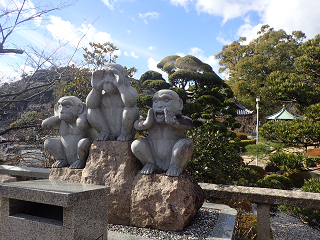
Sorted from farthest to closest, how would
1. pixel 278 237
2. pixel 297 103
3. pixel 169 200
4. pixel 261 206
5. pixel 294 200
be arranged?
pixel 297 103 → pixel 278 237 → pixel 261 206 → pixel 294 200 → pixel 169 200

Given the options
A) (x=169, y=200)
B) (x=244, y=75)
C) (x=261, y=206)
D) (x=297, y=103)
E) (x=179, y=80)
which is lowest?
(x=261, y=206)

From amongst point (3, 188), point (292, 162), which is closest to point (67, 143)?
point (3, 188)

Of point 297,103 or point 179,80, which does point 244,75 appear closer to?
point 179,80

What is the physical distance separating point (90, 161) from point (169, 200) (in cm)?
131

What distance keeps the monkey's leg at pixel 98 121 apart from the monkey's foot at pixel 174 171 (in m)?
1.09

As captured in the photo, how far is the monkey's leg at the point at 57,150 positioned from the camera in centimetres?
350

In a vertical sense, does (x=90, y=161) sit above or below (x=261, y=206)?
above

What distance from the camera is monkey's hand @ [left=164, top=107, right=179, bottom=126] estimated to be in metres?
2.92

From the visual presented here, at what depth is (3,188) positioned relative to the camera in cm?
223

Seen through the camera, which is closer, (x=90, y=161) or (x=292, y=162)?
(x=90, y=161)

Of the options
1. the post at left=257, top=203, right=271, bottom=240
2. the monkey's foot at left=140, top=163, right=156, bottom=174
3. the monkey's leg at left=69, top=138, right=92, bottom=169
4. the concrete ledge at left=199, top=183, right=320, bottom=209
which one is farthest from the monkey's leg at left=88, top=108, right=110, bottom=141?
the post at left=257, top=203, right=271, bottom=240

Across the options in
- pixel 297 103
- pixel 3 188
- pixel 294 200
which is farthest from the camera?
pixel 297 103

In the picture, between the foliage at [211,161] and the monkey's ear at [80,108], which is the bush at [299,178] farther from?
the monkey's ear at [80,108]

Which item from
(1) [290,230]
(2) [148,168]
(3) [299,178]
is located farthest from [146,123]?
(3) [299,178]
